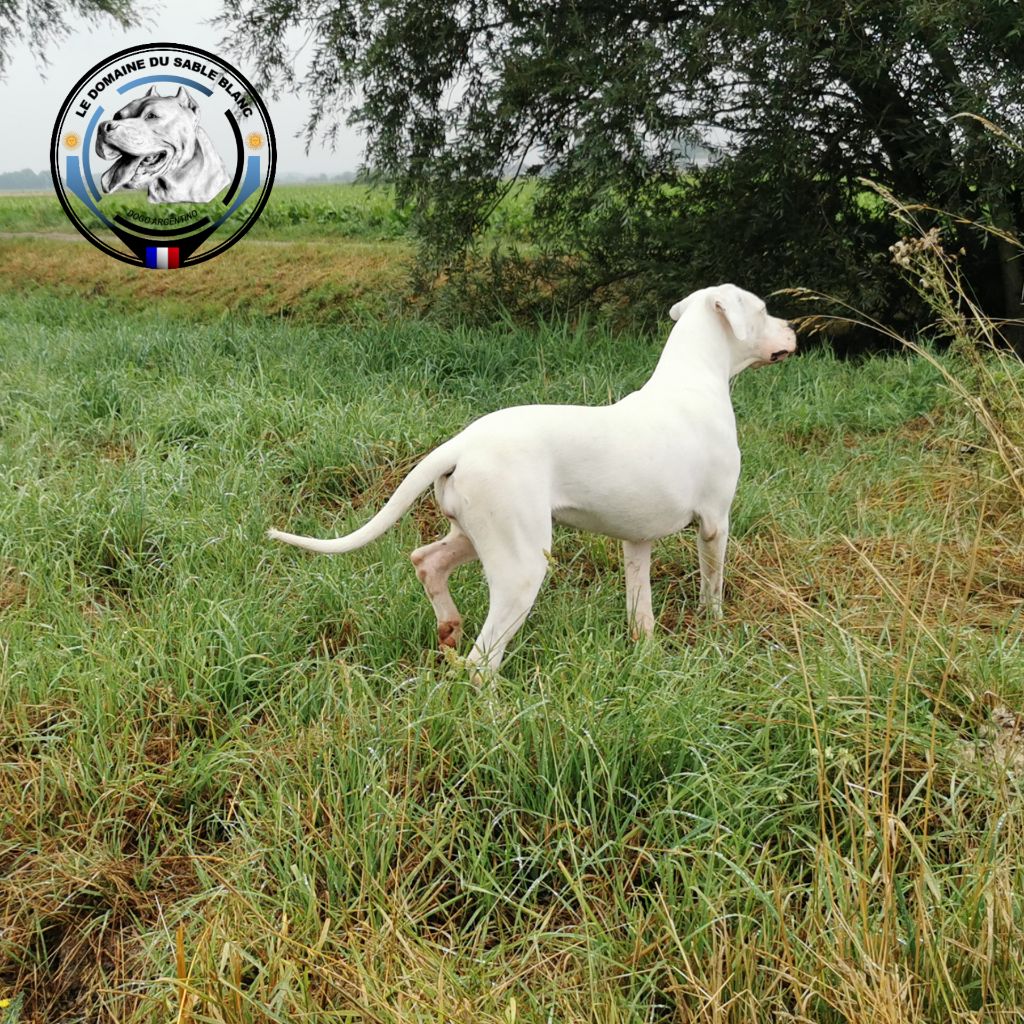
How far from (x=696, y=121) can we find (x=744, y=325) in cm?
372

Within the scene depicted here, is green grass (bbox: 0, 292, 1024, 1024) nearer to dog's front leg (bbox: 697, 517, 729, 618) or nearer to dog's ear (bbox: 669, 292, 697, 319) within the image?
dog's front leg (bbox: 697, 517, 729, 618)

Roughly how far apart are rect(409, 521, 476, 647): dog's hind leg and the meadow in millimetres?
128

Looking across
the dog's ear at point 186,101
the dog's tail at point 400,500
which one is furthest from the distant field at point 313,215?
the dog's tail at point 400,500

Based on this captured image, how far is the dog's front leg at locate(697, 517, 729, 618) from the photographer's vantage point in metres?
3.51

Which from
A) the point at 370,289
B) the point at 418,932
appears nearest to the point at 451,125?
the point at 370,289

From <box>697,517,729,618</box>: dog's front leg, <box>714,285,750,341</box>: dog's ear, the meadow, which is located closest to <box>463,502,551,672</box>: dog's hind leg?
the meadow

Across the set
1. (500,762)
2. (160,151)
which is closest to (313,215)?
(160,151)

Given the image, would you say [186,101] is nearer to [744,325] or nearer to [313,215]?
[744,325]

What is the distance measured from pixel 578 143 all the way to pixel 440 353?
1.71 m

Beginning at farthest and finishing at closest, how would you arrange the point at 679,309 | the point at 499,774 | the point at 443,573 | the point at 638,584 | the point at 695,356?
the point at 679,309 → the point at 695,356 → the point at 638,584 → the point at 443,573 → the point at 499,774

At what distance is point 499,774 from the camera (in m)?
2.47

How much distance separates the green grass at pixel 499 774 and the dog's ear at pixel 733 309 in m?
0.91

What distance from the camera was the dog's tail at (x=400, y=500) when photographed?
9.82 ft

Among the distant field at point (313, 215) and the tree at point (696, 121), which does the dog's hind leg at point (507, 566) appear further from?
the distant field at point (313, 215)
